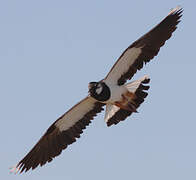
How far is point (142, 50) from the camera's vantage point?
14883 mm

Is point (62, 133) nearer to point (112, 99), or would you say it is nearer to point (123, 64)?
point (112, 99)

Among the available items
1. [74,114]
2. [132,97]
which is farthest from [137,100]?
[74,114]

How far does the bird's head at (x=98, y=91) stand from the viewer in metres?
14.8

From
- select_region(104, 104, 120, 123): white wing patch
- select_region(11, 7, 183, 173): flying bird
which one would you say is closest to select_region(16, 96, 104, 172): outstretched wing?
select_region(11, 7, 183, 173): flying bird

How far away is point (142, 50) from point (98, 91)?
1.28 meters

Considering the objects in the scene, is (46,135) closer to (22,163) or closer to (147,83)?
(22,163)

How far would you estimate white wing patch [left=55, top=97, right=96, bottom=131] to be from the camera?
623 inches

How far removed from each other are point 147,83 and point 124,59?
0.71 metres

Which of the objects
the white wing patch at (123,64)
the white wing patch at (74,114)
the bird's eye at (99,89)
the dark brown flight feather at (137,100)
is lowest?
the dark brown flight feather at (137,100)

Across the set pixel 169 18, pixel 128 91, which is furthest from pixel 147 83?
pixel 169 18

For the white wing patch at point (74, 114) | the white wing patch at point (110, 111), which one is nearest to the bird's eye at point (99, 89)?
the white wing patch at point (110, 111)

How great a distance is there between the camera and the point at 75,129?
15930mm

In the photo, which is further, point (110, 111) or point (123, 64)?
point (110, 111)

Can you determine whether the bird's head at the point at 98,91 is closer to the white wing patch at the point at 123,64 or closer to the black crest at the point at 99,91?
the black crest at the point at 99,91
